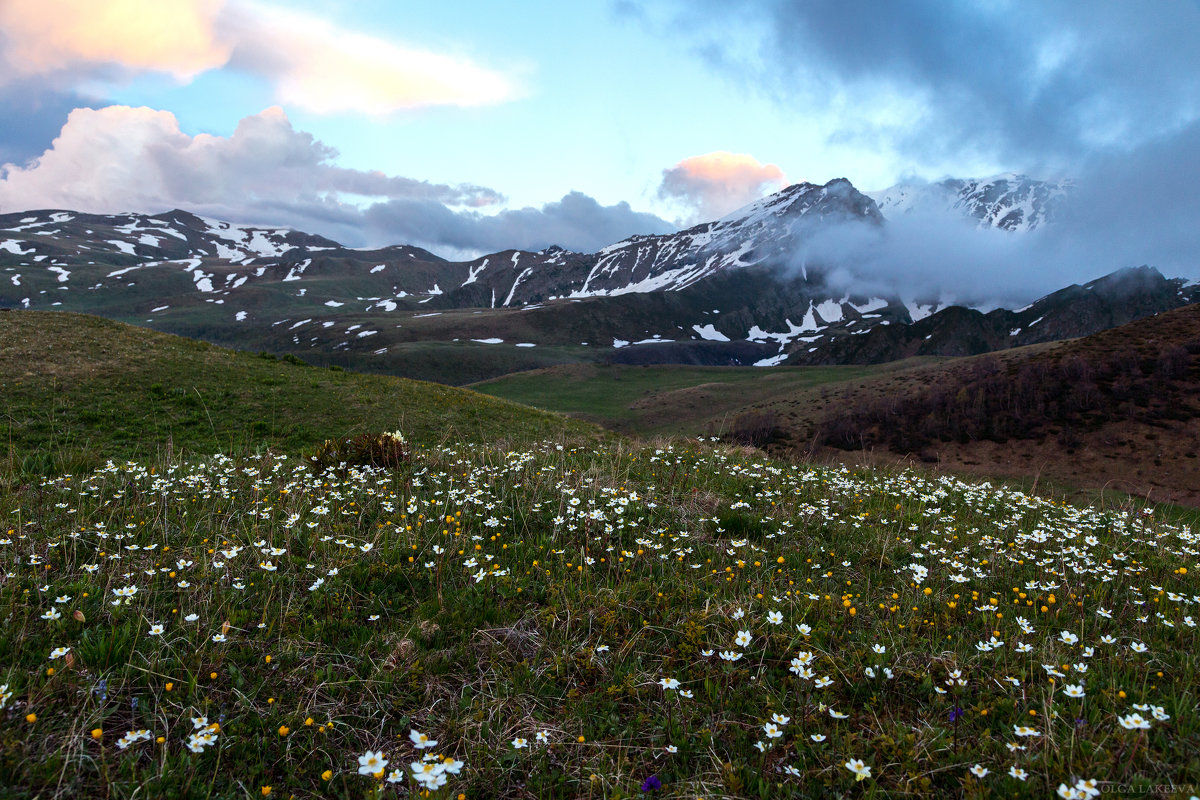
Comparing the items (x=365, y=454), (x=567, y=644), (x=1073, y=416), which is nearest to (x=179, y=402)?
(x=365, y=454)

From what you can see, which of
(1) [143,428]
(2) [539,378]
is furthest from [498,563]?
(2) [539,378]

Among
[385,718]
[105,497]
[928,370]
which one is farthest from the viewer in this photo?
[928,370]

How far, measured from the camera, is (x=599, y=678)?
428 cm

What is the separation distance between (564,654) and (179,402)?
843 inches

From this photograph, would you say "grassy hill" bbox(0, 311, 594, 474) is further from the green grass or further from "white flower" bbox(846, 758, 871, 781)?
the green grass

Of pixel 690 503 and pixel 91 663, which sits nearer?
pixel 91 663

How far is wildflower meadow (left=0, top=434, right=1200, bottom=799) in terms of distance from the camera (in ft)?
10.7

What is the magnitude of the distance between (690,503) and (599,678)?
14.0ft

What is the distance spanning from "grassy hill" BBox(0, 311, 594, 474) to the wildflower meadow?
6.40 meters

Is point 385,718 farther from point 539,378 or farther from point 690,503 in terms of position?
point 539,378

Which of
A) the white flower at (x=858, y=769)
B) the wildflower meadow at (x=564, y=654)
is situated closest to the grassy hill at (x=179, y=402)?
the wildflower meadow at (x=564, y=654)

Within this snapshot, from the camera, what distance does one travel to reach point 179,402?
20.2 meters

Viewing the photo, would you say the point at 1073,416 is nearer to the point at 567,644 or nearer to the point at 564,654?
the point at 567,644

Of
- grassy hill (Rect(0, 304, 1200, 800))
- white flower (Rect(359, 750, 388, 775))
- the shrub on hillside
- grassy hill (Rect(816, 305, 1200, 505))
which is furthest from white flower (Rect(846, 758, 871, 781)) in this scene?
grassy hill (Rect(816, 305, 1200, 505))
